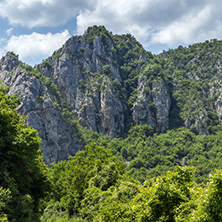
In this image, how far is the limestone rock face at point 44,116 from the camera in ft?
342

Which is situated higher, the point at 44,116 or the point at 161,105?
the point at 161,105

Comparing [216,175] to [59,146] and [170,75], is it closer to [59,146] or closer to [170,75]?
[59,146]

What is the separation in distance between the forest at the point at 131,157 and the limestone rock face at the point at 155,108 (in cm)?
205

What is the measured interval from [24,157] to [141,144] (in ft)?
383

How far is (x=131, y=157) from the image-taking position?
12412 centimetres

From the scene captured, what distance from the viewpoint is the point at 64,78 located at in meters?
140

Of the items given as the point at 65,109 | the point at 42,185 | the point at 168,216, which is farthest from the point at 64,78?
the point at 168,216

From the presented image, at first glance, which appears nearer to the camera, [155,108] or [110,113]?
[110,113]

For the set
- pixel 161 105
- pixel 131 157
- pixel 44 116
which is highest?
pixel 161 105

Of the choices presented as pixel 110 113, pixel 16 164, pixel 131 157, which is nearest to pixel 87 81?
pixel 110 113

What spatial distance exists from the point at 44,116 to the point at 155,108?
238ft

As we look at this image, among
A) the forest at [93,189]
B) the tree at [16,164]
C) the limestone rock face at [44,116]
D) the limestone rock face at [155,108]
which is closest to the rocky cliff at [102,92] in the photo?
the limestone rock face at [155,108]

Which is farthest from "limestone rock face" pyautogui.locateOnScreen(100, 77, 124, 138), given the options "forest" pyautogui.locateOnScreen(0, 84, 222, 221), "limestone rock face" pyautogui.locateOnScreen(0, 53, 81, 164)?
"forest" pyautogui.locateOnScreen(0, 84, 222, 221)

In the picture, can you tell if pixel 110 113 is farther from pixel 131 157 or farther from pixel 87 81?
pixel 131 157
